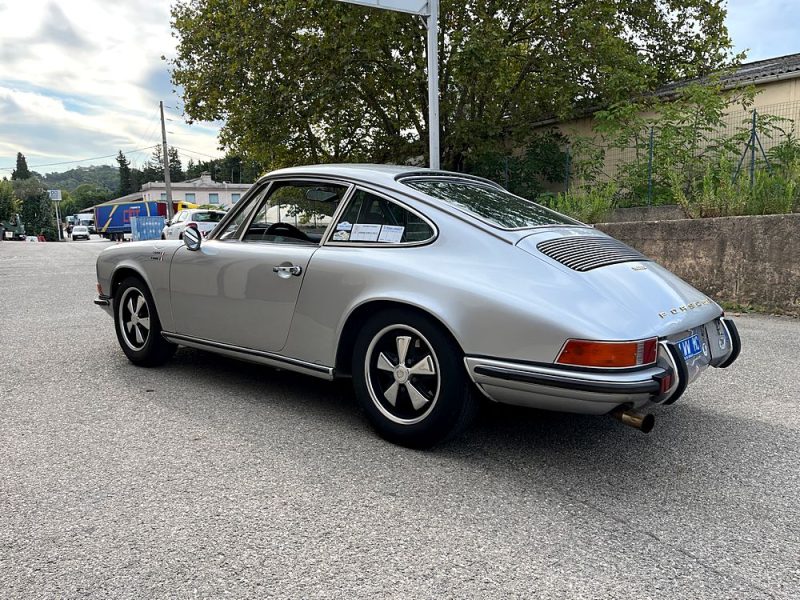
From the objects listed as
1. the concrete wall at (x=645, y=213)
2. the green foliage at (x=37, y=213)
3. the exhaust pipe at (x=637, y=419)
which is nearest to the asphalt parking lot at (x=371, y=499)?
the exhaust pipe at (x=637, y=419)

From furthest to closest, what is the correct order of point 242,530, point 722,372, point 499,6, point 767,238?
point 499,6 → point 767,238 → point 722,372 → point 242,530

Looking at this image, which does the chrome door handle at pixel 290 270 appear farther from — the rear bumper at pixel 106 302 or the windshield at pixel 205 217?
the windshield at pixel 205 217

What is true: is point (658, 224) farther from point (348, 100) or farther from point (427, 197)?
point (348, 100)

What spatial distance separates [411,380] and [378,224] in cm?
90

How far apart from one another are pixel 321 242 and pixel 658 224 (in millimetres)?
6335

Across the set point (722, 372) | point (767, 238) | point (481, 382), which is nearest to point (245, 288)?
point (481, 382)

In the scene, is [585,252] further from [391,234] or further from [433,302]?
[391,234]

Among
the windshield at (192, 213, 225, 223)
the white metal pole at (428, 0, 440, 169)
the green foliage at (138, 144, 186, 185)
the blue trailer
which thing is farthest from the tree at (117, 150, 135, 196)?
the white metal pole at (428, 0, 440, 169)

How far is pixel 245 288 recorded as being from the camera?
12.6 feet

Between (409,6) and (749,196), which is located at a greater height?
(409,6)

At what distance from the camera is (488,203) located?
3.67m

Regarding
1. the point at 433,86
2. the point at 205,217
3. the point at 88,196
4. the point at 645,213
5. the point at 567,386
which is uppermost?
the point at 88,196

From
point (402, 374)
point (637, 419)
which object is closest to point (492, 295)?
point (402, 374)

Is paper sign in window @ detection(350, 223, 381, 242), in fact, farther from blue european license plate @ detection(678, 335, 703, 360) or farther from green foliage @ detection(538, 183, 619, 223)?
green foliage @ detection(538, 183, 619, 223)
